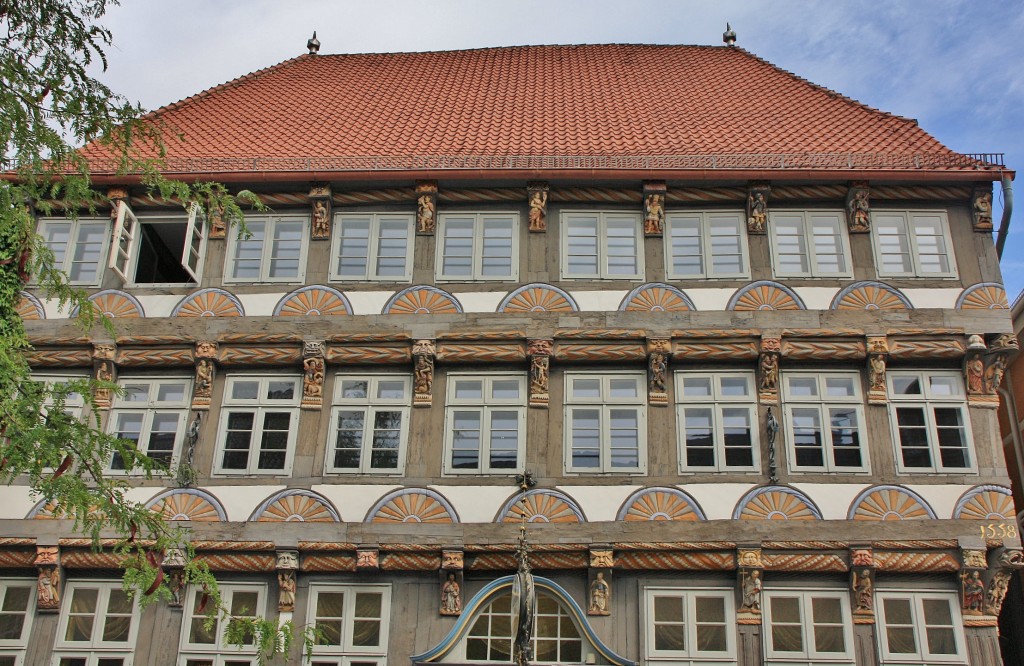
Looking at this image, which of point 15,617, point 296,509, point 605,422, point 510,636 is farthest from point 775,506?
point 15,617

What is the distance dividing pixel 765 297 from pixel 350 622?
6.51m

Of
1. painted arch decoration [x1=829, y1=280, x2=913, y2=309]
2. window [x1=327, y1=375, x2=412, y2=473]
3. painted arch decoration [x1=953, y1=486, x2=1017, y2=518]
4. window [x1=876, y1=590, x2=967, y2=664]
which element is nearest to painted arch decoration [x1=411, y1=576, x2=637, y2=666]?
window [x1=327, y1=375, x2=412, y2=473]

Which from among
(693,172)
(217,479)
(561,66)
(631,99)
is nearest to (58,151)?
(217,479)

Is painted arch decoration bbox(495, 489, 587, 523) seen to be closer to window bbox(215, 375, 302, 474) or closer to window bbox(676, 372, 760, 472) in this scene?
window bbox(676, 372, 760, 472)

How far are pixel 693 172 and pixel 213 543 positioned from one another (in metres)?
7.65

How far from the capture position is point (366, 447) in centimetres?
1391

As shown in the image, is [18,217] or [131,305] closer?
[18,217]

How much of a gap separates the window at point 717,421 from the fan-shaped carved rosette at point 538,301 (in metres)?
1.71

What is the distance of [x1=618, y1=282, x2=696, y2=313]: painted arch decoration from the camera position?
1439 cm

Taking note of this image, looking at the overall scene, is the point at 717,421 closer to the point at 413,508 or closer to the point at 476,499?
the point at 476,499

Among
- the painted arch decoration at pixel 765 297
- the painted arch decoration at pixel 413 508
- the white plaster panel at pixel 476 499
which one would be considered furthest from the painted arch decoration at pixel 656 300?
the painted arch decoration at pixel 413 508

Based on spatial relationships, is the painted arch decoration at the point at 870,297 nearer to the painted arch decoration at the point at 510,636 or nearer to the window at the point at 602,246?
the window at the point at 602,246

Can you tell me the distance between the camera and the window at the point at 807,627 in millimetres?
12680

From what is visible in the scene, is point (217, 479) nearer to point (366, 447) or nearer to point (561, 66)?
point (366, 447)
